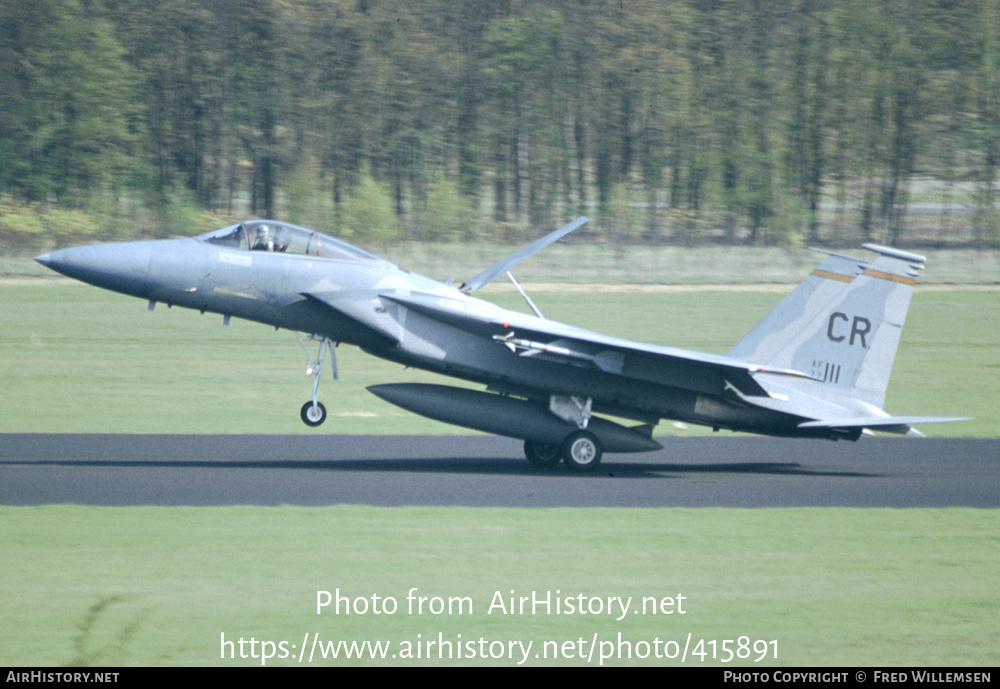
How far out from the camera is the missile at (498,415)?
13680 millimetres

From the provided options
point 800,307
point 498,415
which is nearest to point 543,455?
point 498,415

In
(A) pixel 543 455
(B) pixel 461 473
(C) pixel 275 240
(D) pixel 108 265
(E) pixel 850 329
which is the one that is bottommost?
(B) pixel 461 473

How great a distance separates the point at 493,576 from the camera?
28.6 ft

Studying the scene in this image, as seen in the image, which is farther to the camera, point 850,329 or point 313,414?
point 850,329

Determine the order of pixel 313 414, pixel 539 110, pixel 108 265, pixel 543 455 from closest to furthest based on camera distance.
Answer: pixel 108 265 → pixel 313 414 → pixel 543 455 → pixel 539 110

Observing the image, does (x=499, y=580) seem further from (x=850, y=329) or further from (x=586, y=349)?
(x=850, y=329)

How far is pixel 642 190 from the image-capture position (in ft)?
182

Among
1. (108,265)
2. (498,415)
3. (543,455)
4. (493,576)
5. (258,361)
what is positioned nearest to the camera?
(493,576)

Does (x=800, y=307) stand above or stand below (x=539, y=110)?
below

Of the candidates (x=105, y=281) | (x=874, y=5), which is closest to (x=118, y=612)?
(x=105, y=281)

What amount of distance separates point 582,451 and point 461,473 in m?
1.63

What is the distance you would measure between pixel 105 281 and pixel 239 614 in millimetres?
6576

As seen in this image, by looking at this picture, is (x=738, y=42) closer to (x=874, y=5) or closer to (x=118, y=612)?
(x=874, y=5)

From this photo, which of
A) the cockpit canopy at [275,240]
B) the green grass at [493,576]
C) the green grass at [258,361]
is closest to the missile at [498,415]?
the cockpit canopy at [275,240]
